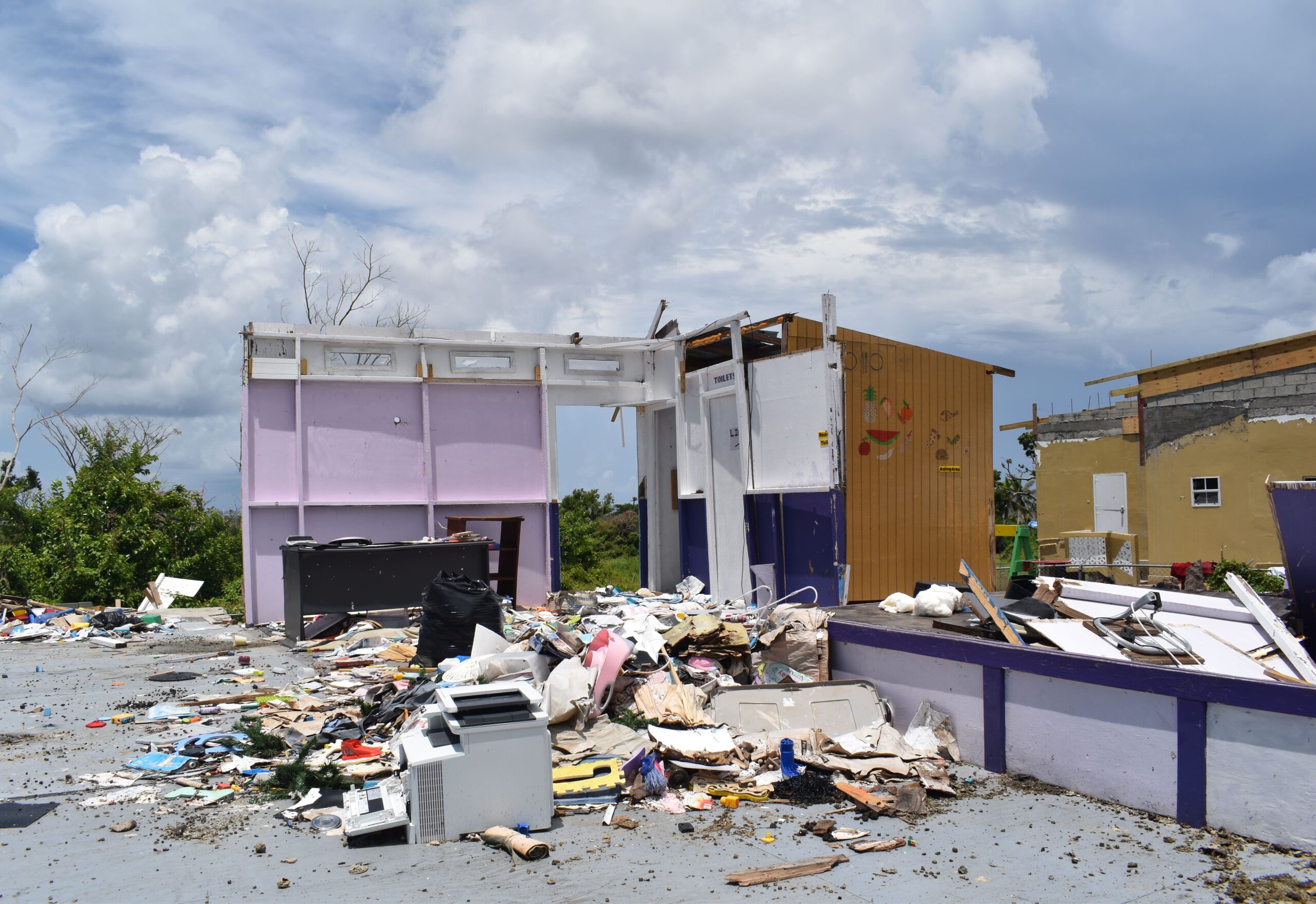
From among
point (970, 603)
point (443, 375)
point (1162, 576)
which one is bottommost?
point (1162, 576)

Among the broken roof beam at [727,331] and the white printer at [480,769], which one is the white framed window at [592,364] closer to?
the broken roof beam at [727,331]

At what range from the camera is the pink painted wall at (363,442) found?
12.0m

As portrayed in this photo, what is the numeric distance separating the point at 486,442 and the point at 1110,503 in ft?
48.2

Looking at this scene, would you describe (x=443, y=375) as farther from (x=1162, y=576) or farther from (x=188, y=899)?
(x=1162, y=576)

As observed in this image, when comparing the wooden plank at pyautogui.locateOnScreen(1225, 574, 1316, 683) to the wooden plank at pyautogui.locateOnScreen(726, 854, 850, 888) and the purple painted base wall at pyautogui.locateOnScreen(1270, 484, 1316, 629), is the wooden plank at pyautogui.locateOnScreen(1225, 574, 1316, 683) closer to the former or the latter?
the purple painted base wall at pyautogui.locateOnScreen(1270, 484, 1316, 629)

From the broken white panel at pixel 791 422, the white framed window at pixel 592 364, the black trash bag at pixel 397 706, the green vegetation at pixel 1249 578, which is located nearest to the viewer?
the black trash bag at pixel 397 706

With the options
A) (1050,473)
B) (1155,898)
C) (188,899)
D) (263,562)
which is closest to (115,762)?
(188,899)

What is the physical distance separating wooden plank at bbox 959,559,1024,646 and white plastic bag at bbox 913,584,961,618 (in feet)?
1.79

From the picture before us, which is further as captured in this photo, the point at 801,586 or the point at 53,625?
the point at 53,625

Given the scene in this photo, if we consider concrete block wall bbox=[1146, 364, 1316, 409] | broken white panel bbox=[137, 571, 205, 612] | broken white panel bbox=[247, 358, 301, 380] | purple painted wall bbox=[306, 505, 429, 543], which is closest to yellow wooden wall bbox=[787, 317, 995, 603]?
purple painted wall bbox=[306, 505, 429, 543]

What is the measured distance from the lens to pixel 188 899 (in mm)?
3742

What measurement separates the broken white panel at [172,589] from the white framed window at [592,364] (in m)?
6.29

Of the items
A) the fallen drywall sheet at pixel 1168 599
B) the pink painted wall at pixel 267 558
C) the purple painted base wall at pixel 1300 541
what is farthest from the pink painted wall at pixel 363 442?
the purple painted base wall at pixel 1300 541

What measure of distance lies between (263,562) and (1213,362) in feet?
51.5
